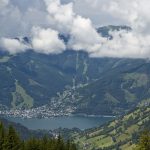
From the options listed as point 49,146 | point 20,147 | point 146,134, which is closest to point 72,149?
point 49,146

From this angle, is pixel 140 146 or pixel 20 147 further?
pixel 20 147

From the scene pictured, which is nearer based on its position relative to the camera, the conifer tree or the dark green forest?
the conifer tree

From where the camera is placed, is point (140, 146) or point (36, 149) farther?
point (36, 149)

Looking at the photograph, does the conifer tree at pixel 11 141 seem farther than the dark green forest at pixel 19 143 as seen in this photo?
No

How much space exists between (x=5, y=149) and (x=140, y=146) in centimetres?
2402

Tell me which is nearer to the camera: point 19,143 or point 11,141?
point 11,141

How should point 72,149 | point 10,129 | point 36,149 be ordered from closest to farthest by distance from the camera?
point 10,129 → point 36,149 → point 72,149

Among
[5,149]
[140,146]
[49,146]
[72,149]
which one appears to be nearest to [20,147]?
[5,149]

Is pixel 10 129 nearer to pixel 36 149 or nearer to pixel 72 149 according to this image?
pixel 36 149

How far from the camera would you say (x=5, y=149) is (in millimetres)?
79125

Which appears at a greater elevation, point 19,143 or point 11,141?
point 11,141

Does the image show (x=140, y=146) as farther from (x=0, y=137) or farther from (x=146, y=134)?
(x=0, y=137)

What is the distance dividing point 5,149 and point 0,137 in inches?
162

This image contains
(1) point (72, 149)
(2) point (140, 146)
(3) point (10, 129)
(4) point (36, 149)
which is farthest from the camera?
(1) point (72, 149)
